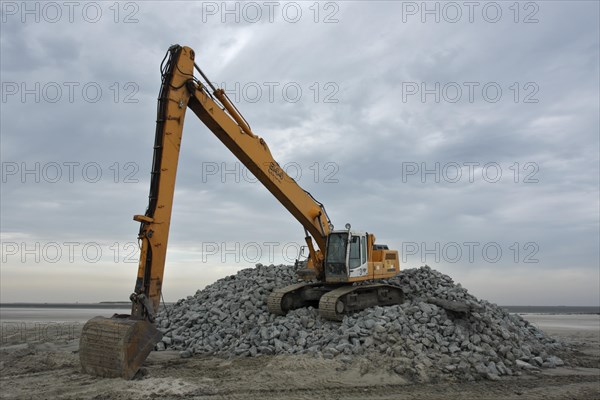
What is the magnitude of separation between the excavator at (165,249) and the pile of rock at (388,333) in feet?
2.57

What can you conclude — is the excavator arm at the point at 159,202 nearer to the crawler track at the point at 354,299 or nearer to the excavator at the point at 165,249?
the excavator at the point at 165,249

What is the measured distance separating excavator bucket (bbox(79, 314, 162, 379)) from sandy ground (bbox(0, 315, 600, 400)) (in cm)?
24

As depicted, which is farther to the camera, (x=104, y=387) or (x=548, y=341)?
(x=548, y=341)

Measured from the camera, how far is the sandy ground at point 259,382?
865cm

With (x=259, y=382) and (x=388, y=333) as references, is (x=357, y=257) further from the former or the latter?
(x=259, y=382)

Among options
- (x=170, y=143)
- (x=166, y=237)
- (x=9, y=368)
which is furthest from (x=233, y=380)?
(x=9, y=368)

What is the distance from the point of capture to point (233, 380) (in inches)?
374

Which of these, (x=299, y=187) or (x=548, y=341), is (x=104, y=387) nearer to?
(x=299, y=187)

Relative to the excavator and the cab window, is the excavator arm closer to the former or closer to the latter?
the excavator

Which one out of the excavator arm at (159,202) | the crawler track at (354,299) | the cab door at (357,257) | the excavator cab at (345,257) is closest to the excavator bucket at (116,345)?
the excavator arm at (159,202)

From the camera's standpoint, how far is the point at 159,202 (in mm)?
9102

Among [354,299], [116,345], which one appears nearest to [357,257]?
[354,299]

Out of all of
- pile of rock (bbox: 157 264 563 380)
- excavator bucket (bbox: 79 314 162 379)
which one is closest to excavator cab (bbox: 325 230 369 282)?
pile of rock (bbox: 157 264 563 380)

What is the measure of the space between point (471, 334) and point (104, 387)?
27.5 ft
